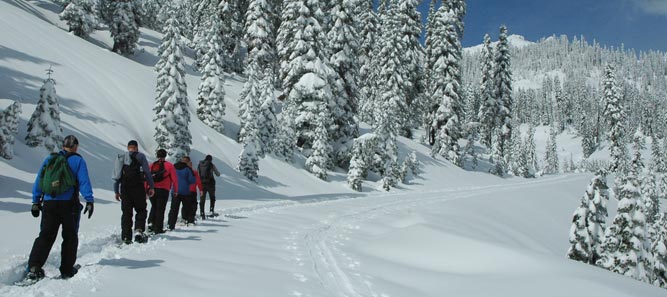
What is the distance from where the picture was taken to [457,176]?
1853 inches

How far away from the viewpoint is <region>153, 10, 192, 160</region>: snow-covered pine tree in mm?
26703

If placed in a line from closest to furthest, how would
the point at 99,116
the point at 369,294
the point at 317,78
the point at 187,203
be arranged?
the point at 369,294
the point at 187,203
the point at 99,116
the point at 317,78

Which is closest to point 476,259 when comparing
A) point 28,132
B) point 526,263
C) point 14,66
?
point 526,263

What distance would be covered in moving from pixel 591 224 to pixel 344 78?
22991mm

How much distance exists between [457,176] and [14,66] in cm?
3634

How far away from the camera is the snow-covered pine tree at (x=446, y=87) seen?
50.9m

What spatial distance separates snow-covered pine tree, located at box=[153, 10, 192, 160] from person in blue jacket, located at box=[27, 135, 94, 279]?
20.1 m

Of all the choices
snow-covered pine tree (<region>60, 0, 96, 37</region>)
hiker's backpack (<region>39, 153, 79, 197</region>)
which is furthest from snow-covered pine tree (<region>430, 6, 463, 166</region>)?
hiker's backpack (<region>39, 153, 79, 197</region>)

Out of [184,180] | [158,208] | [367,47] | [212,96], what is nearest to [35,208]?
[158,208]

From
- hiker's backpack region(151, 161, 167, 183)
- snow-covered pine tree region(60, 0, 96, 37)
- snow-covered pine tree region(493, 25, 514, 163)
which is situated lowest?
hiker's backpack region(151, 161, 167, 183)

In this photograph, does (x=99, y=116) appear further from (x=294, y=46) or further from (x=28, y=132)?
(x=294, y=46)

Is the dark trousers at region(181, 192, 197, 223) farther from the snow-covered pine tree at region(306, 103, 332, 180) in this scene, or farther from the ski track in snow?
the snow-covered pine tree at region(306, 103, 332, 180)

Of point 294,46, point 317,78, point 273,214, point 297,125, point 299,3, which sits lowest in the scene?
point 273,214

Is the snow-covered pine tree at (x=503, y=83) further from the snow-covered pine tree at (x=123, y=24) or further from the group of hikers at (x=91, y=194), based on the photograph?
the group of hikers at (x=91, y=194)
